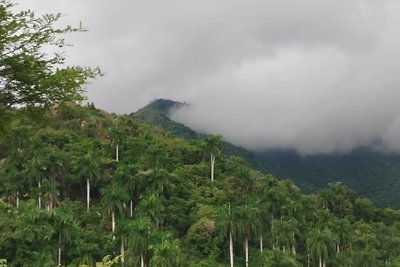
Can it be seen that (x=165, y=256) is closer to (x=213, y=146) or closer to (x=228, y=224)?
(x=228, y=224)

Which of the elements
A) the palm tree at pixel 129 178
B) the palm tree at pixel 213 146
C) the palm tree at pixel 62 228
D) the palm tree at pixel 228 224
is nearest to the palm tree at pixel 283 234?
the palm tree at pixel 228 224

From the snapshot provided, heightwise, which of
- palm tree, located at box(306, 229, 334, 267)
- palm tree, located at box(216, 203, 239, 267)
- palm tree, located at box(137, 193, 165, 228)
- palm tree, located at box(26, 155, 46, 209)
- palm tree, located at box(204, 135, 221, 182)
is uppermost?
palm tree, located at box(204, 135, 221, 182)

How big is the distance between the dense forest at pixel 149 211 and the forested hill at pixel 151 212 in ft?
0.61

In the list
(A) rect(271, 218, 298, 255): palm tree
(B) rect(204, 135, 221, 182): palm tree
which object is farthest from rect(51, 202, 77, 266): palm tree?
(B) rect(204, 135, 221, 182): palm tree

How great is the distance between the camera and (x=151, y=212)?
73812 mm

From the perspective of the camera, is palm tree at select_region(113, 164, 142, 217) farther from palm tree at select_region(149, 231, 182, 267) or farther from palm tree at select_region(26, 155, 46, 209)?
palm tree at select_region(149, 231, 182, 267)

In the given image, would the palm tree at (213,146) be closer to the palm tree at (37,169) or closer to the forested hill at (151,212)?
the forested hill at (151,212)

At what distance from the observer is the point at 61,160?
8538 cm

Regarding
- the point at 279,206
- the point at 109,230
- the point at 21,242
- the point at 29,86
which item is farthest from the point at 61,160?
the point at 29,86

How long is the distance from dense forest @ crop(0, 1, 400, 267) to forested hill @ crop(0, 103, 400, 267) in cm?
19

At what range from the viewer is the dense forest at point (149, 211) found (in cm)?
6141

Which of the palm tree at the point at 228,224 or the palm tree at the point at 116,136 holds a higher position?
the palm tree at the point at 116,136

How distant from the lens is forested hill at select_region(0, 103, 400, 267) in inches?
2416

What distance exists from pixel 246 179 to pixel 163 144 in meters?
21.2
